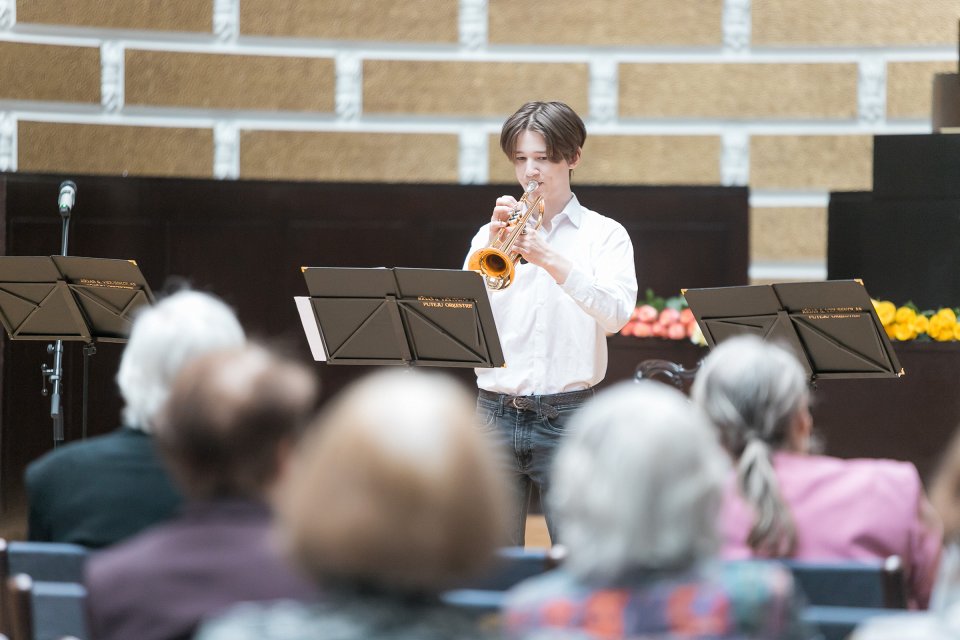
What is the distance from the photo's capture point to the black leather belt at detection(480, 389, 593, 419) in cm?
390

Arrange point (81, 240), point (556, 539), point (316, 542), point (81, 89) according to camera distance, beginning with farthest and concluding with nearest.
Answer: point (81, 89), point (81, 240), point (556, 539), point (316, 542)

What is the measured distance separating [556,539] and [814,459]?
1.62m

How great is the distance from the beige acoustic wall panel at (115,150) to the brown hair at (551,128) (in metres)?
2.89

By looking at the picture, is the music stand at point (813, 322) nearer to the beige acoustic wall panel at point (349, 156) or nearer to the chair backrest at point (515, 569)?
the chair backrest at point (515, 569)

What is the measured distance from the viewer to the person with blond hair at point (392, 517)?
1.42 metres

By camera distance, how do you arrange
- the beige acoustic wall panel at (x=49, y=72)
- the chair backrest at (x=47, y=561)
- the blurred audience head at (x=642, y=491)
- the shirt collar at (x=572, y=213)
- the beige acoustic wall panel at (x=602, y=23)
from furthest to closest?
1. the beige acoustic wall panel at (x=602, y=23)
2. the beige acoustic wall panel at (x=49, y=72)
3. the shirt collar at (x=572, y=213)
4. the chair backrest at (x=47, y=561)
5. the blurred audience head at (x=642, y=491)

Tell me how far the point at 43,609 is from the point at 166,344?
52cm

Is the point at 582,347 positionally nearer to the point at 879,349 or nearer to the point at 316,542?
the point at 879,349

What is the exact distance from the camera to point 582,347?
404 cm

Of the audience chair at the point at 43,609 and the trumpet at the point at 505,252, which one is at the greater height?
the trumpet at the point at 505,252

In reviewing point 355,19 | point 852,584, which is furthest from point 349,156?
point 852,584

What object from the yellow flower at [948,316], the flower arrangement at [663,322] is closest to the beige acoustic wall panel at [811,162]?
the flower arrangement at [663,322]

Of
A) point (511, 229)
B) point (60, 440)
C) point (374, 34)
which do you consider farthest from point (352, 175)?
point (511, 229)

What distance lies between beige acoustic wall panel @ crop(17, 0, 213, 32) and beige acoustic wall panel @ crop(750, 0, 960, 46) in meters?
2.86
